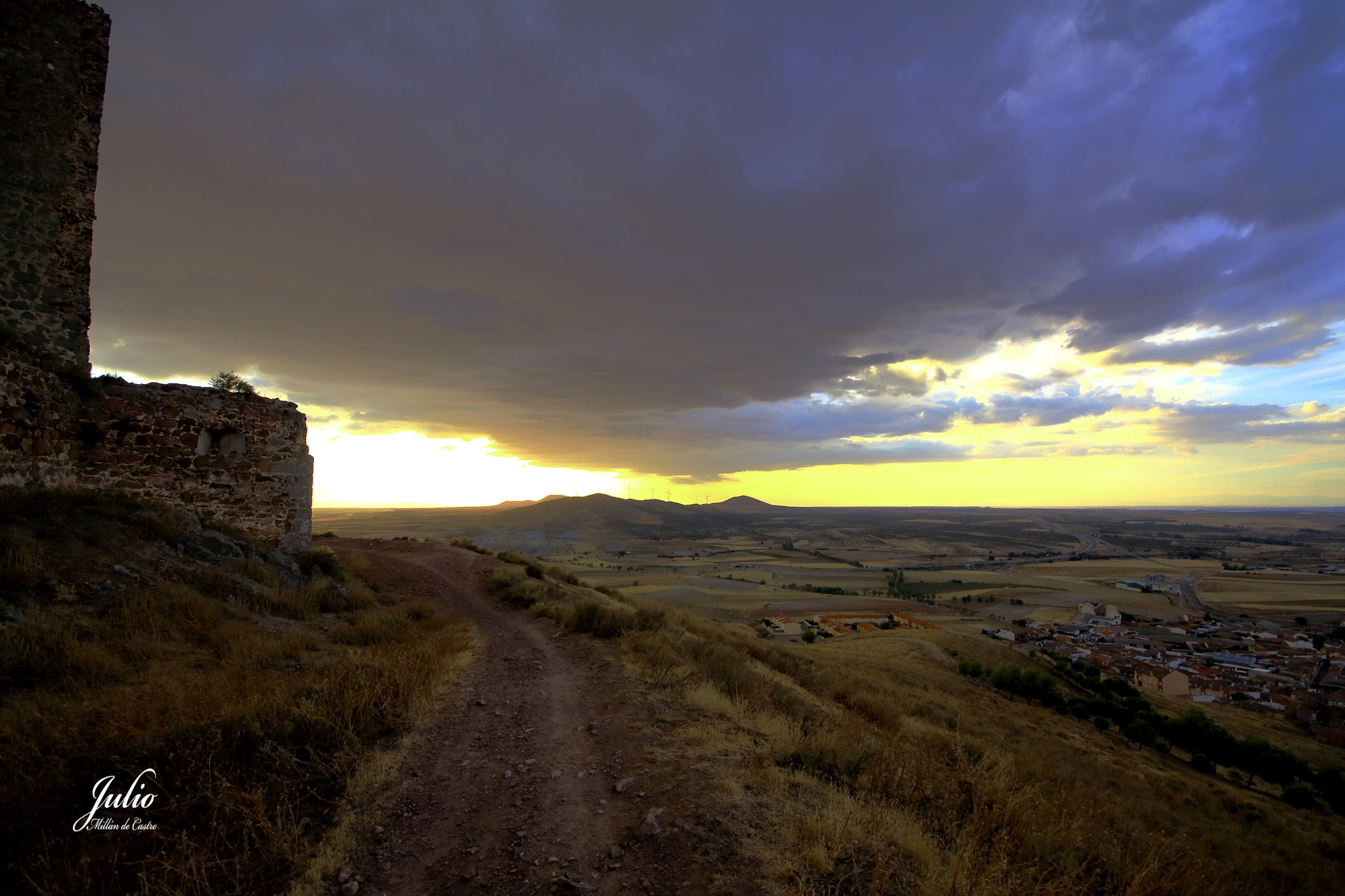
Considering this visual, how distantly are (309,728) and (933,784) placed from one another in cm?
632

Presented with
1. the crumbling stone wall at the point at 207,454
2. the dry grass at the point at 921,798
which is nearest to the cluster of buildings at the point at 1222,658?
the dry grass at the point at 921,798

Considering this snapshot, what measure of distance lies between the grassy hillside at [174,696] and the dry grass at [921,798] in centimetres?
328

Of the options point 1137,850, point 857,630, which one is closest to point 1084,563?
point 857,630

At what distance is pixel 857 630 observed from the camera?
1630 inches

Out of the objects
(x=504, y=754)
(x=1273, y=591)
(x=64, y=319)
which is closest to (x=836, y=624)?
(x=504, y=754)

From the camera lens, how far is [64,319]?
31.6 ft

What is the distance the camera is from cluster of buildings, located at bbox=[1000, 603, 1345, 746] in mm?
29344

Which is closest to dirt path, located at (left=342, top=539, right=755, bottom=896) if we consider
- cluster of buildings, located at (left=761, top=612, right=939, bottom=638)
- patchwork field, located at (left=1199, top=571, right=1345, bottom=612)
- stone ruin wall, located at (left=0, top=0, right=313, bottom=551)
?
stone ruin wall, located at (left=0, top=0, right=313, bottom=551)

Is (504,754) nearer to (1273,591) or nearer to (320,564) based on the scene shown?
(320,564)

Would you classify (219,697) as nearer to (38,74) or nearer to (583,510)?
(38,74)

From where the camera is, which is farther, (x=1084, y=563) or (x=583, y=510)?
(x=583, y=510)

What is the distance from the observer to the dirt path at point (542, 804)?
3.72 meters

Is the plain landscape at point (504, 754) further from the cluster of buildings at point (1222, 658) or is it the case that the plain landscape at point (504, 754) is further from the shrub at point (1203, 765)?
the cluster of buildings at point (1222, 658)

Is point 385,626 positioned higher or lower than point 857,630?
higher
